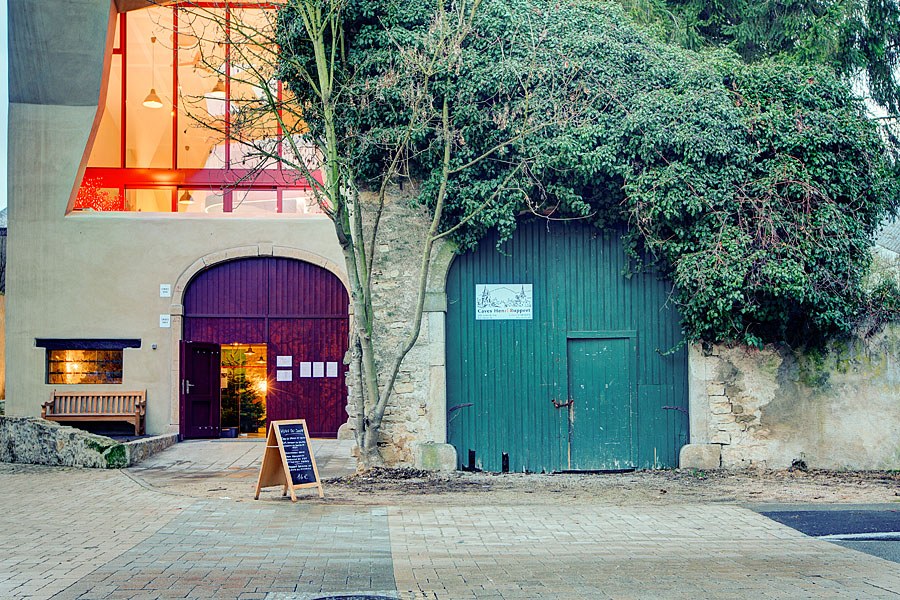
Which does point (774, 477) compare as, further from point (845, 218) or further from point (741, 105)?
point (741, 105)

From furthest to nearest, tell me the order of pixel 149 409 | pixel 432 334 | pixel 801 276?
1. pixel 149 409
2. pixel 432 334
3. pixel 801 276

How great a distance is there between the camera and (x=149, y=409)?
52.7 ft

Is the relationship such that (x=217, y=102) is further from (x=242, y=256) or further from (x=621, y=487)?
(x=621, y=487)

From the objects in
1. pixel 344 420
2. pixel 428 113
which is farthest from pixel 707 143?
pixel 344 420

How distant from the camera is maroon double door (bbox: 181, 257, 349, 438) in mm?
16500

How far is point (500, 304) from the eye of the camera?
11.5 metres

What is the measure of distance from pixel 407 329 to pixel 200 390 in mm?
7011

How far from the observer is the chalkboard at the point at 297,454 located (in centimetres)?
905

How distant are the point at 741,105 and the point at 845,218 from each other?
2048 millimetres

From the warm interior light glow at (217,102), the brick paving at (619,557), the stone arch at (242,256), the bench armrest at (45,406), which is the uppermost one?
the warm interior light glow at (217,102)

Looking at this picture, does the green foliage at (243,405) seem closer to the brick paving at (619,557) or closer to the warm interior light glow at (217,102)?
the warm interior light glow at (217,102)

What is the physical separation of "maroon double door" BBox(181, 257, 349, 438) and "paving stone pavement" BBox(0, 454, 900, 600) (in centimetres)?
727

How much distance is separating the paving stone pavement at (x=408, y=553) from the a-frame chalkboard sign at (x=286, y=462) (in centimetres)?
29

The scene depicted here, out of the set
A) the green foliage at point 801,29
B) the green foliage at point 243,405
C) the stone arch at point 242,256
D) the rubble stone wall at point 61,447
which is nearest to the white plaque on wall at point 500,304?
the stone arch at point 242,256
